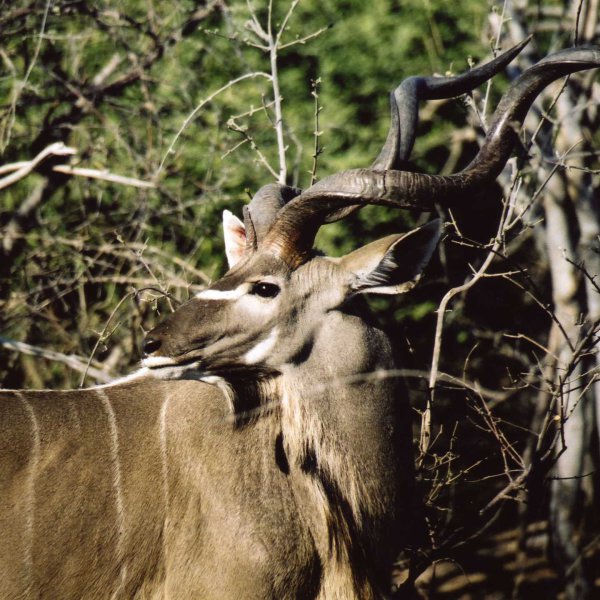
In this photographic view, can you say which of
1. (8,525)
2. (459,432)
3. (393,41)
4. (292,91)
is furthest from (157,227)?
(8,525)

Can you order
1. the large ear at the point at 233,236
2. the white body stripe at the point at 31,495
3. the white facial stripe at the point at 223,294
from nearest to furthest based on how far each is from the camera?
1. the white body stripe at the point at 31,495
2. the white facial stripe at the point at 223,294
3. the large ear at the point at 233,236

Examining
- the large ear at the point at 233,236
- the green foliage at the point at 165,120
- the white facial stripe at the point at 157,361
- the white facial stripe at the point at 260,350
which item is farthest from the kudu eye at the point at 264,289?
the green foliage at the point at 165,120

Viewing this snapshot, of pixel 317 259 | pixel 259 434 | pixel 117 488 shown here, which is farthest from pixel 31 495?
pixel 317 259

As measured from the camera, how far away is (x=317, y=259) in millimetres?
3361

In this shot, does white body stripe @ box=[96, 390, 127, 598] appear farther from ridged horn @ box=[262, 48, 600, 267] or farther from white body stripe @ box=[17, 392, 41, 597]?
ridged horn @ box=[262, 48, 600, 267]

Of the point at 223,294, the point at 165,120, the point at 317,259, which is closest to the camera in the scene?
the point at 223,294

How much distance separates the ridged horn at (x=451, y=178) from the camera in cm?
303

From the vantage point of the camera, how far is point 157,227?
5.68m

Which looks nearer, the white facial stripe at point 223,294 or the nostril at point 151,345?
the nostril at point 151,345

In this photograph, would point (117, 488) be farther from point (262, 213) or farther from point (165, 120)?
point (165, 120)

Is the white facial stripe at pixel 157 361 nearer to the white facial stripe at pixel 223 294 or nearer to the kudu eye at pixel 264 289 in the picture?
the white facial stripe at pixel 223 294

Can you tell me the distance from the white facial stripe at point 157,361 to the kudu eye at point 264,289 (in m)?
0.41

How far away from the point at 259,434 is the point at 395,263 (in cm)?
79

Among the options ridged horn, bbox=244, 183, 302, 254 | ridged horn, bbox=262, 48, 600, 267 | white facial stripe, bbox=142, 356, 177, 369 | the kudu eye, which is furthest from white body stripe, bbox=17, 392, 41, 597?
ridged horn, bbox=262, 48, 600, 267
